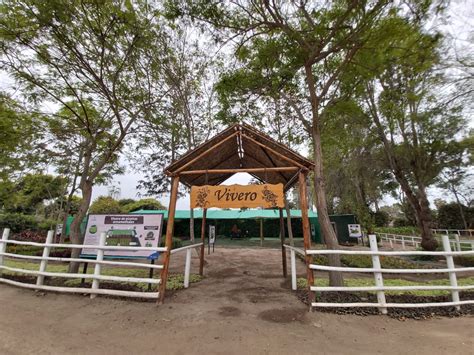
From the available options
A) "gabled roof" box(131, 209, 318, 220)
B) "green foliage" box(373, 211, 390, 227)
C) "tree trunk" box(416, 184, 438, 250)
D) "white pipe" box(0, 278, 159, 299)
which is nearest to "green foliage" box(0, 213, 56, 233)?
"gabled roof" box(131, 209, 318, 220)

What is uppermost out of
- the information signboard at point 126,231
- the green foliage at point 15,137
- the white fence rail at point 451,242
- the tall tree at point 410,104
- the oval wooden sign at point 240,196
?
the tall tree at point 410,104

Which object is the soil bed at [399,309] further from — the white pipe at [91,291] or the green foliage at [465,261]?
the green foliage at [465,261]

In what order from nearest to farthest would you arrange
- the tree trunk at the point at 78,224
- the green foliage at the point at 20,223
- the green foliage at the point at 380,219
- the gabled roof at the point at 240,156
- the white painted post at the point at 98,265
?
the white painted post at the point at 98,265 → the gabled roof at the point at 240,156 → the tree trunk at the point at 78,224 → the green foliage at the point at 20,223 → the green foliage at the point at 380,219

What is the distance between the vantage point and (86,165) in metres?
7.40

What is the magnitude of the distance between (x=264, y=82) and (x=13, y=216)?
20.0m

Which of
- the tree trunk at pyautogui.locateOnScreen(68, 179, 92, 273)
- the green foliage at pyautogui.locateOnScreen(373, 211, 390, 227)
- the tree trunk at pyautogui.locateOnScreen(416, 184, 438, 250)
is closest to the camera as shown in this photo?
the tree trunk at pyautogui.locateOnScreen(68, 179, 92, 273)

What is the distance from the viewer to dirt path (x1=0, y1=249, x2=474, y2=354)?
2.86 meters

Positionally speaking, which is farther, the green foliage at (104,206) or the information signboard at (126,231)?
the green foliage at (104,206)

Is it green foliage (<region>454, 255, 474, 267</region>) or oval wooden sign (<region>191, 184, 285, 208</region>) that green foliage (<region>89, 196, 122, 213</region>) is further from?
green foliage (<region>454, 255, 474, 267</region>)

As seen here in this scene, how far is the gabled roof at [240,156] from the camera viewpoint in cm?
486

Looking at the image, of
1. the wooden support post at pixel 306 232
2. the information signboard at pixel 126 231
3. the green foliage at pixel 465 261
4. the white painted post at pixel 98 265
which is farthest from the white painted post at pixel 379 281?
the green foliage at pixel 465 261

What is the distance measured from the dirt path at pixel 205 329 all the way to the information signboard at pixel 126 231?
3.04 ft

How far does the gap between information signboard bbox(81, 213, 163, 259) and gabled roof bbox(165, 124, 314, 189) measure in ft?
4.09

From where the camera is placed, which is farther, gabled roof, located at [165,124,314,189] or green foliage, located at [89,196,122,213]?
green foliage, located at [89,196,122,213]
